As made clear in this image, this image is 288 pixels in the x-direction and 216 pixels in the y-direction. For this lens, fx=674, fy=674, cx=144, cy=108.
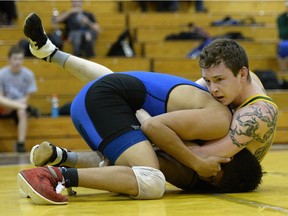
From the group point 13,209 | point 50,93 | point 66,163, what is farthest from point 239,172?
point 50,93

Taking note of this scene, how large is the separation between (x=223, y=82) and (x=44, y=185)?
3.55 feet

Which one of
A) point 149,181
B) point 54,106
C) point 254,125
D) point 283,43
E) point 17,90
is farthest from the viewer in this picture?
point 283,43

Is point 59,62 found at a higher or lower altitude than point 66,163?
higher

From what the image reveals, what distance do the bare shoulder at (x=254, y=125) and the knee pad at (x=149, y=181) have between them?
45 centimetres

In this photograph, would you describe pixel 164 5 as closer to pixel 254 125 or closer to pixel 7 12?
pixel 7 12

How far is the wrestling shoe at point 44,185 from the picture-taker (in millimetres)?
3258

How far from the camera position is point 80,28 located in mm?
10336

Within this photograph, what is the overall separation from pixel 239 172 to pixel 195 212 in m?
0.71

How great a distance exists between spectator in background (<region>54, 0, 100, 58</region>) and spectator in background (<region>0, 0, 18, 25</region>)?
2.39ft

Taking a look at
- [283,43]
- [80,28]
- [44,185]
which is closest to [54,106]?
[80,28]

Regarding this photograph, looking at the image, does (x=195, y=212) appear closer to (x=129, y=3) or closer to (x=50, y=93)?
(x=50, y=93)

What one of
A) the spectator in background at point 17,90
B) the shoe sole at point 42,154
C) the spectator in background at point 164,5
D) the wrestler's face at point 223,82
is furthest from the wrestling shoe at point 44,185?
the spectator in background at point 164,5

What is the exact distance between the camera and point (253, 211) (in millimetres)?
3025

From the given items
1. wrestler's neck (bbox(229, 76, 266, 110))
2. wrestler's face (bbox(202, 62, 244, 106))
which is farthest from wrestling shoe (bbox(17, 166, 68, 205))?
wrestler's neck (bbox(229, 76, 266, 110))
